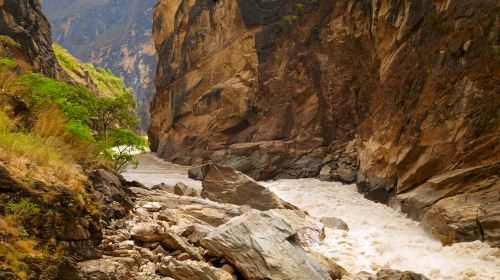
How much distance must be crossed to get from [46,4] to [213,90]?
461 feet

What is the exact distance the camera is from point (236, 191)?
1446 cm

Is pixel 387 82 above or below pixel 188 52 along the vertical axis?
below

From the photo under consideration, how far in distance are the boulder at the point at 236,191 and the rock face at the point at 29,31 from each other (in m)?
15.1

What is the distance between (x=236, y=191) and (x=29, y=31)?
20.1 metres

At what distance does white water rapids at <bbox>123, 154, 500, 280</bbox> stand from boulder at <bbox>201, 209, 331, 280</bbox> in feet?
7.75

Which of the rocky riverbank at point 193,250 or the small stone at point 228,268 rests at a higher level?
the rocky riverbank at point 193,250

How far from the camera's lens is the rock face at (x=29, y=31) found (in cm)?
2391

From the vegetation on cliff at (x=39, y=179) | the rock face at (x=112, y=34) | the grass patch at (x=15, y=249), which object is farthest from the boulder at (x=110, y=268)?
the rock face at (x=112, y=34)

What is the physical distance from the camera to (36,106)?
9.45 m

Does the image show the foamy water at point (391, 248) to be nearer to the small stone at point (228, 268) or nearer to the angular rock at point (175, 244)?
the small stone at point (228, 268)

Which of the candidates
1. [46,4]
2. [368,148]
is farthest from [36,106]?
[46,4]

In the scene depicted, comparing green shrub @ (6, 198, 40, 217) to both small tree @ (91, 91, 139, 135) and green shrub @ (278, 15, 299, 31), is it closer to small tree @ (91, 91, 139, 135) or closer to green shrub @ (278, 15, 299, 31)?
small tree @ (91, 91, 139, 135)

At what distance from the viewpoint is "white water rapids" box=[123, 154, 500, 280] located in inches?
361

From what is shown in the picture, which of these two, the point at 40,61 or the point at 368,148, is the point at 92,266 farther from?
the point at 40,61
